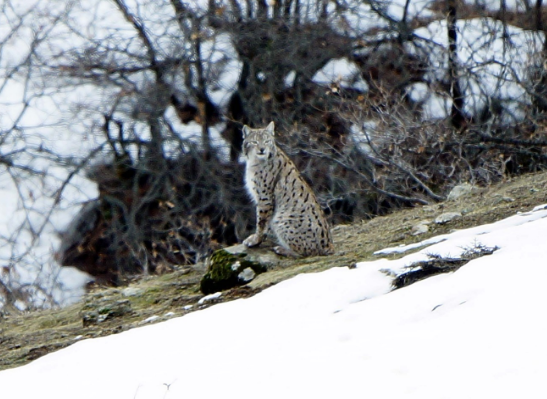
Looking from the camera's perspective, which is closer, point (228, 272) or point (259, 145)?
point (228, 272)

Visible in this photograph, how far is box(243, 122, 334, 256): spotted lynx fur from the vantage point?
908 centimetres

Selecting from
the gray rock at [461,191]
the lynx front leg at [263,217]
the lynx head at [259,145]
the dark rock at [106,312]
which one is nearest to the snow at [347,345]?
the dark rock at [106,312]

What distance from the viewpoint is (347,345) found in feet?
18.8

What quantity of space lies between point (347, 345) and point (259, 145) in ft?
12.6

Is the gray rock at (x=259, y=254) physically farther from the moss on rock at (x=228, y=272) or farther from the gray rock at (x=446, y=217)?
the gray rock at (x=446, y=217)

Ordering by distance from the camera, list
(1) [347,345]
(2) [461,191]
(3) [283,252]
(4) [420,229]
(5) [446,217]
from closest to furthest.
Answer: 1. (1) [347,345]
2. (3) [283,252]
3. (4) [420,229]
4. (5) [446,217]
5. (2) [461,191]

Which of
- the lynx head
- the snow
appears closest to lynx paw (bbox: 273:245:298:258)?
the lynx head

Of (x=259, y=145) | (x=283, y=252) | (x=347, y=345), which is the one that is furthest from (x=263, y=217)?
(x=347, y=345)

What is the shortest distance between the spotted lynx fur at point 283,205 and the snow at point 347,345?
70.4 inches

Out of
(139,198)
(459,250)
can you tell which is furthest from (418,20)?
(459,250)

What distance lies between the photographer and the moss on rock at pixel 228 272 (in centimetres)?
837

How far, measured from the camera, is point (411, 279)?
677 centimetres

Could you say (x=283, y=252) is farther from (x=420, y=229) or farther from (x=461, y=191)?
(x=461, y=191)

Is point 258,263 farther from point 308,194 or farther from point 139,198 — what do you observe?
point 139,198
